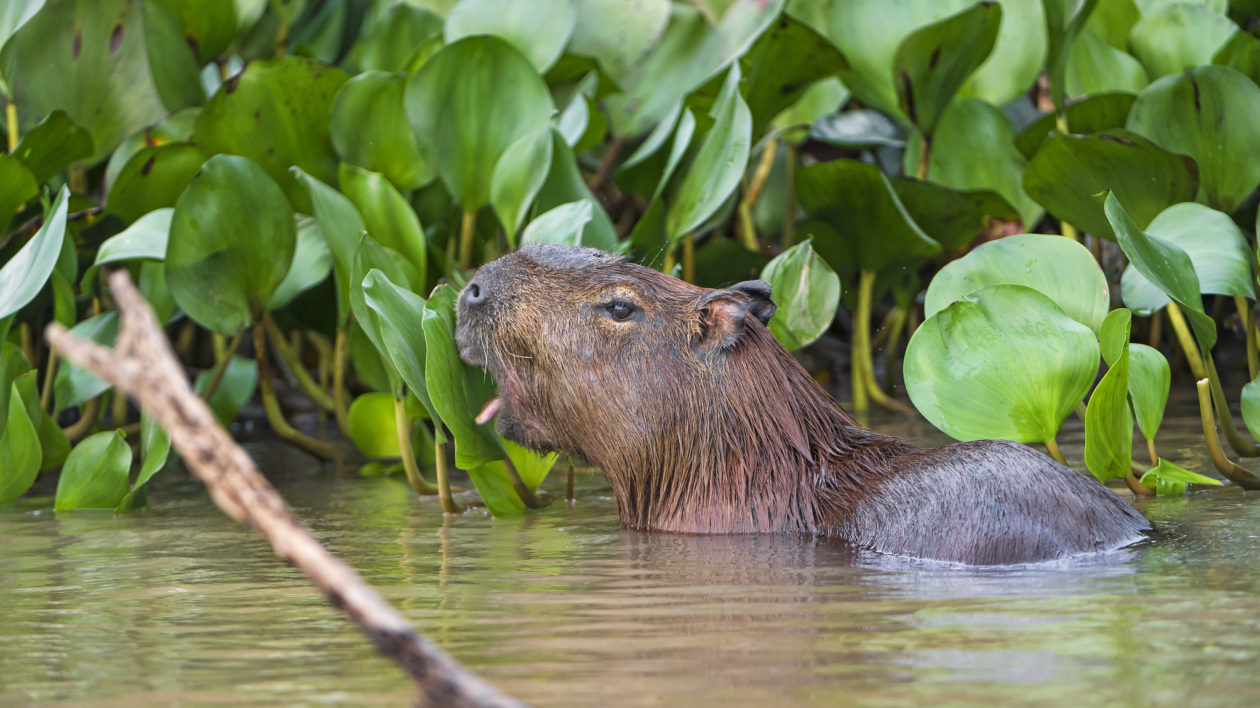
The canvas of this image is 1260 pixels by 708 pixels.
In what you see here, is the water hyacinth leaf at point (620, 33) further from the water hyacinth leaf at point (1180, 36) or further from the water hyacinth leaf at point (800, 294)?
the water hyacinth leaf at point (1180, 36)

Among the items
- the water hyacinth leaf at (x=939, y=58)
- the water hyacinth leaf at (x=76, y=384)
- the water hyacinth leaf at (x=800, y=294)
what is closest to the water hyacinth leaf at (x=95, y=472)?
the water hyacinth leaf at (x=76, y=384)

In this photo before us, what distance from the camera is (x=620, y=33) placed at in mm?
6000

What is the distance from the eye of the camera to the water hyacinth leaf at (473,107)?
16.5ft

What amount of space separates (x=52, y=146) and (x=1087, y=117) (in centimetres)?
416

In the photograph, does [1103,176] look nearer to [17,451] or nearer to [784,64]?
[784,64]

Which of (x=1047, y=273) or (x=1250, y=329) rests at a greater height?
(x=1047, y=273)

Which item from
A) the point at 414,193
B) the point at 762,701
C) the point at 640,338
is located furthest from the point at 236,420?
the point at 762,701

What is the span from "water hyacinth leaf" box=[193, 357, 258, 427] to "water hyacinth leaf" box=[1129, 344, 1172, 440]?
3633mm

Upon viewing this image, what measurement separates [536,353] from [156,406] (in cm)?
245

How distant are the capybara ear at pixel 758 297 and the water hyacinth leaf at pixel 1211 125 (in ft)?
5.78

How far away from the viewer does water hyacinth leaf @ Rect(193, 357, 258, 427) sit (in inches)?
228

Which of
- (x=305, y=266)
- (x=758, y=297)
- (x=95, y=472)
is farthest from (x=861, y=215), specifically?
(x=95, y=472)

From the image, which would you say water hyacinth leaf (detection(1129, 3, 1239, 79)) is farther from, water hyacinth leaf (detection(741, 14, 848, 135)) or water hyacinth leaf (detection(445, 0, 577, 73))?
water hyacinth leaf (detection(445, 0, 577, 73))

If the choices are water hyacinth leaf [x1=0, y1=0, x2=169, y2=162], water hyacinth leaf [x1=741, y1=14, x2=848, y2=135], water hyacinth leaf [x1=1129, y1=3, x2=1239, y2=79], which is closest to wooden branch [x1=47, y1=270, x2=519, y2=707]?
water hyacinth leaf [x1=0, y1=0, x2=169, y2=162]
